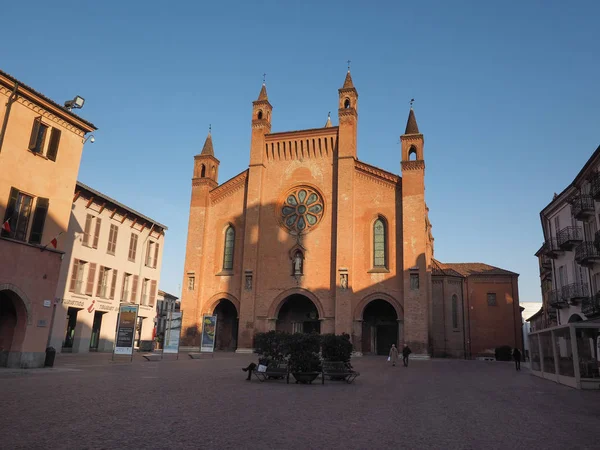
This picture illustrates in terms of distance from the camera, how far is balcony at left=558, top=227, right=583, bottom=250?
28.0 m

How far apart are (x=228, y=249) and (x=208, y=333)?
10.2 m

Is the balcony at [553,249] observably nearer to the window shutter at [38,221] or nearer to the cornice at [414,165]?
the cornice at [414,165]

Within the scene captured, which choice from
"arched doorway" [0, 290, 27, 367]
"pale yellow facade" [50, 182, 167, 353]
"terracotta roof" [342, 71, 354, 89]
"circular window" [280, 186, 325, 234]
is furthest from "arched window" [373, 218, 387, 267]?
"arched doorway" [0, 290, 27, 367]

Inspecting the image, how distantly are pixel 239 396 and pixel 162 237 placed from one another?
29787 millimetres

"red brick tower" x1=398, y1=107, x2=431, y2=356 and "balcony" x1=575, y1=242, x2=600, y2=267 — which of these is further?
"red brick tower" x1=398, y1=107, x2=431, y2=356

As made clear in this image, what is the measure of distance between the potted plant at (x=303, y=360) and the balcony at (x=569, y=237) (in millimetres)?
19674

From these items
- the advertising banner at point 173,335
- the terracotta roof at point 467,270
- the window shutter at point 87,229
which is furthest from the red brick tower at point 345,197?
the window shutter at point 87,229

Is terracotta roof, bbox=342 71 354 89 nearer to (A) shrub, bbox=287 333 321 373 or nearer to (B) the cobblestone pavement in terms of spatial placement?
(A) shrub, bbox=287 333 321 373

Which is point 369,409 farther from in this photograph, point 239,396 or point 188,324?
point 188,324

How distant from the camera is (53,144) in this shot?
1925 centimetres

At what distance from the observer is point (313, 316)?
37219mm

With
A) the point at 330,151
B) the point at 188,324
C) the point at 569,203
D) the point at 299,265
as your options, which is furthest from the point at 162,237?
the point at 569,203

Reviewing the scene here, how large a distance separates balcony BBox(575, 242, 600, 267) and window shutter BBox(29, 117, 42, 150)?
26042mm

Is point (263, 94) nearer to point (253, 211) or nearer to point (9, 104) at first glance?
point (253, 211)
